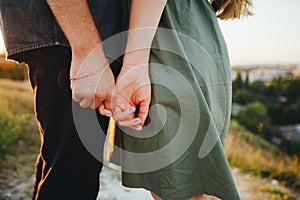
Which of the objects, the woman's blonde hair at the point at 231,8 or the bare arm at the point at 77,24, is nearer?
the bare arm at the point at 77,24

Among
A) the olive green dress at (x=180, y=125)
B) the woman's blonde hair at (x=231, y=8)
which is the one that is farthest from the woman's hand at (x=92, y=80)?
the woman's blonde hair at (x=231, y=8)

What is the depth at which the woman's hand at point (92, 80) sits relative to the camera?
826 millimetres

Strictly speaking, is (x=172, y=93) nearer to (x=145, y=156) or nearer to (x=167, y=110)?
(x=167, y=110)

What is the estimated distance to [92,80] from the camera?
0.83m

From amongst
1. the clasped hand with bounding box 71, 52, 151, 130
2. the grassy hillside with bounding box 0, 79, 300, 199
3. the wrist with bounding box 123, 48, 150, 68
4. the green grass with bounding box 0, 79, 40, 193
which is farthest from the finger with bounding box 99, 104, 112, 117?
the grassy hillside with bounding box 0, 79, 300, 199

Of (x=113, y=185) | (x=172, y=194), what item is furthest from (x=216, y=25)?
(x=113, y=185)

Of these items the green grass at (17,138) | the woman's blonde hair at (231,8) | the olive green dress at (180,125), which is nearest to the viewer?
the olive green dress at (180,125)

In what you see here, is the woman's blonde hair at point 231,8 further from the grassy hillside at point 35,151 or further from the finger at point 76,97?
the grassy hillside at point 35,151

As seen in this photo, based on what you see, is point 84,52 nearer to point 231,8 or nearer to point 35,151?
point 231,8

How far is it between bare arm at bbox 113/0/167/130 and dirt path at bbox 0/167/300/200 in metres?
1.66

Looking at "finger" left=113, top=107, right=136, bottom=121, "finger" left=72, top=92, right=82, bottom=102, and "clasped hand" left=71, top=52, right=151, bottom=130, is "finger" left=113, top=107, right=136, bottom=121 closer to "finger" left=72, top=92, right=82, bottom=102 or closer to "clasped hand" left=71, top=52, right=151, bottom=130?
"clasped hand" left=71, top=52, right=151, bottom=130

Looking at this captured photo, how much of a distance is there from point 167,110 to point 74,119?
0.28 m

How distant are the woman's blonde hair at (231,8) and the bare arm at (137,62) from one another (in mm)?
368

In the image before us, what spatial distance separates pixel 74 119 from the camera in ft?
3.09
